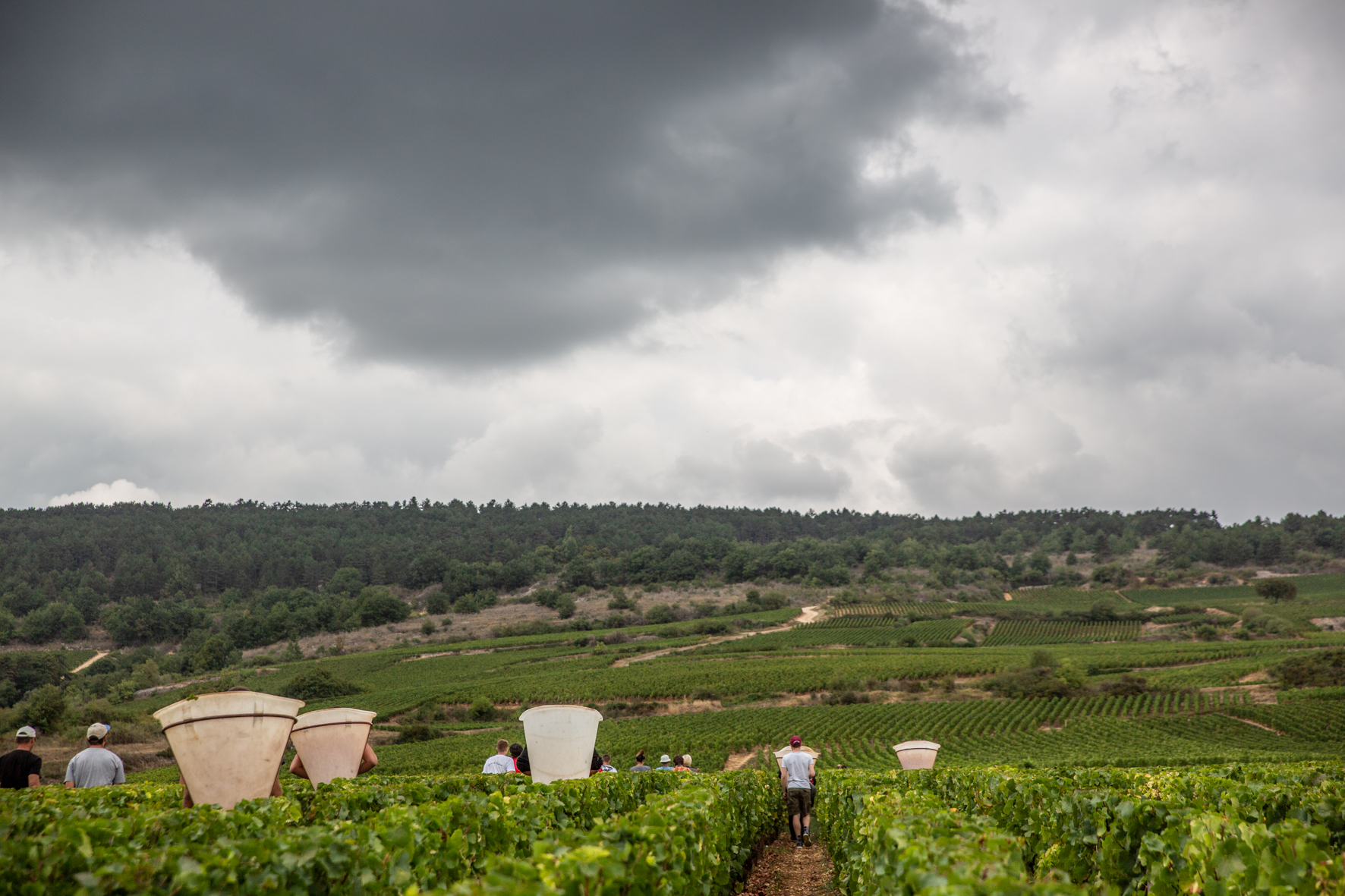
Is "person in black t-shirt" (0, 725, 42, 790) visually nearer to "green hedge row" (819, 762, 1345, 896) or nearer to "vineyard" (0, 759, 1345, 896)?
"vineyard" (0, 759, 1345, 896)

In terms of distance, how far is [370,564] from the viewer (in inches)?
6171

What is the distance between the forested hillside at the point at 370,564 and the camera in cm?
11688

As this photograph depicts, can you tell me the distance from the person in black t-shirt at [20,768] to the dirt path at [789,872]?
9154 millimetres

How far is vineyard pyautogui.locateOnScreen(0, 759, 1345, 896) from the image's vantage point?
3941 millimetres

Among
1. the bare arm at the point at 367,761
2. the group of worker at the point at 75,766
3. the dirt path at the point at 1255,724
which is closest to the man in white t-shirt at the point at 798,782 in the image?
the bare arm at the point at 367,761

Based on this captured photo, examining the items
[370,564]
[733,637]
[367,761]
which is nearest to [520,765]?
[367,761]

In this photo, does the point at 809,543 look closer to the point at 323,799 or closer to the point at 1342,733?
the point at 1342,733

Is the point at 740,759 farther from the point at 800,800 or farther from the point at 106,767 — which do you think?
the point at 106,767

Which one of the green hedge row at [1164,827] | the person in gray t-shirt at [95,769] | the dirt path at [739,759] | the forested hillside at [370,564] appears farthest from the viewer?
the forested hillside at [370,564]

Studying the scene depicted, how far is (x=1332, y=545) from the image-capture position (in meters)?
160

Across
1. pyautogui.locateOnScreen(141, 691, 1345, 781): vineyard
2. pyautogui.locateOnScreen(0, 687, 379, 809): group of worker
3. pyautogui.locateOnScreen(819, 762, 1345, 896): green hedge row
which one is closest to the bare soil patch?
pyautogui.locateOnScreen(141, 691, 1345, 781): vineyard

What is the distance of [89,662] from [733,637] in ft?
275

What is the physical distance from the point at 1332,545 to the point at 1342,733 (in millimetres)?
152815

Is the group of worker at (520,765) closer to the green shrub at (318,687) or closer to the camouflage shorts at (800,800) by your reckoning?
the camouflage shorts at (800,800)
